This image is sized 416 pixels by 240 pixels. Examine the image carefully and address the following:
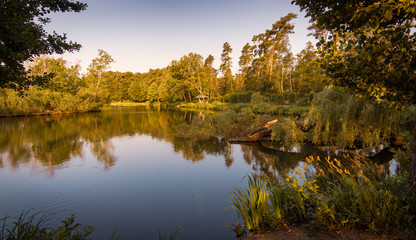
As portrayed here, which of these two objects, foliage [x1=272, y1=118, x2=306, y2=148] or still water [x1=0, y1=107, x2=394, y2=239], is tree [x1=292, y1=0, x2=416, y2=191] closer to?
still water [x1=0, y1=107, x2=394, y2=239]

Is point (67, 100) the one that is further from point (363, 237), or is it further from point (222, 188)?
point (363, 237)

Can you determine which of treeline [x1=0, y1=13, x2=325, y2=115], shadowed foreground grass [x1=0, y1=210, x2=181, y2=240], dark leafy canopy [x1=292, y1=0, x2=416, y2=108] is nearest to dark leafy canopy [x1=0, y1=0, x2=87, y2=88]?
shadowed foreground grass [x1=0, y1=210, x2=181, y2=240]

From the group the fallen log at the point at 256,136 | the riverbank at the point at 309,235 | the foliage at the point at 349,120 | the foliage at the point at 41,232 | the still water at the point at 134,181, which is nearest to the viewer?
the foliage at the point at 41,232

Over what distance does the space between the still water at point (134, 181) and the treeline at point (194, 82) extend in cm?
1219

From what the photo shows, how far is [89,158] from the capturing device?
35.6 feet

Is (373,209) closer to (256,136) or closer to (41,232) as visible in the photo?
(41,232)

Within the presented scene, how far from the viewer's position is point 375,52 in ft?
11.0

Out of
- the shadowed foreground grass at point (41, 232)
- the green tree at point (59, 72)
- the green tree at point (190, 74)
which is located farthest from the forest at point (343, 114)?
the green tree at point (190, 74)

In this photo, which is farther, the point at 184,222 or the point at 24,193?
the point at 24,193

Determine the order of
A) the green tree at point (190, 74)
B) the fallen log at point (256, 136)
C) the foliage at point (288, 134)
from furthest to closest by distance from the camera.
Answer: the green tree at point (190, 74) → the fallen log at point (256, 136) → the foliage at point (288, 134)

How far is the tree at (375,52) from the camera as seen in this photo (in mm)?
3168

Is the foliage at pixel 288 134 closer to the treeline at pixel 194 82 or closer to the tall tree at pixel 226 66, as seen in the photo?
the treeline at pixel 194 82

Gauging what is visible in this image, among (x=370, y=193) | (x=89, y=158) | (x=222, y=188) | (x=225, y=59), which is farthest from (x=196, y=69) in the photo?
(x=370, y=193)

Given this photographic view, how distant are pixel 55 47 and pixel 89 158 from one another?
6929 millimetres
